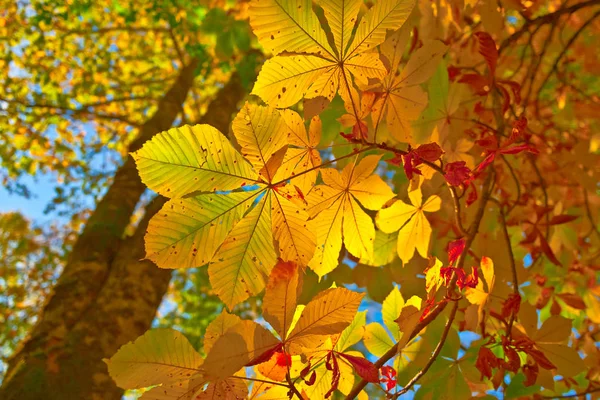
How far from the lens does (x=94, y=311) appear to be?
1.66m

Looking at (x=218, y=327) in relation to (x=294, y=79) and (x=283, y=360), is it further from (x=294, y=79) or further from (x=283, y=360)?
(x=294, y=79)

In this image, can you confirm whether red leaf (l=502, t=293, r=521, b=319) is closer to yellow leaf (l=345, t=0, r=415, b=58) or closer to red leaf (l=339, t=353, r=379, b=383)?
red leaf (l=339, t=353, r=379, b=383)

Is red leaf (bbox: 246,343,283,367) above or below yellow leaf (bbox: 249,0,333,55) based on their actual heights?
below

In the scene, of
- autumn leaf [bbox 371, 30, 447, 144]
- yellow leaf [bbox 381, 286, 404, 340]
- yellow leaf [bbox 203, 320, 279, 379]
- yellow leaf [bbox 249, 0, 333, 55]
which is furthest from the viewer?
yellow leaf [bbox 381, 286, 404, 340]

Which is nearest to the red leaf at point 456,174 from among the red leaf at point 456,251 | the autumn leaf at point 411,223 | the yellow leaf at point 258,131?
the red leaf at point 456,251

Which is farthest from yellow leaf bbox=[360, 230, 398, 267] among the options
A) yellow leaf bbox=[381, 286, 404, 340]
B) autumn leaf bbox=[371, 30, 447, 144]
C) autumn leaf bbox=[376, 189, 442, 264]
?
autumn leaf bbox=[371, 30, 447, 144]

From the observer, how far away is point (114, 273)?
189 centimetres

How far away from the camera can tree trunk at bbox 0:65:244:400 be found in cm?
141

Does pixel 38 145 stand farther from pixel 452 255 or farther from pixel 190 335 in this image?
pixel 452 255

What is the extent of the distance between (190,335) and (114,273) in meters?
2.59

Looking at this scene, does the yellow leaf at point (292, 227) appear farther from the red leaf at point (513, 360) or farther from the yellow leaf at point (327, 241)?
the red leaf at point (513, 360)

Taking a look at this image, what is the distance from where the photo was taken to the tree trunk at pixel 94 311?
4.63 ft

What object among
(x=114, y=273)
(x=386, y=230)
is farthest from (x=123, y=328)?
(x=386, y=230)

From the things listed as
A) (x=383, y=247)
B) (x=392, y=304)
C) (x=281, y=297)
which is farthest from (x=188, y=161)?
(x=383, y=247)
